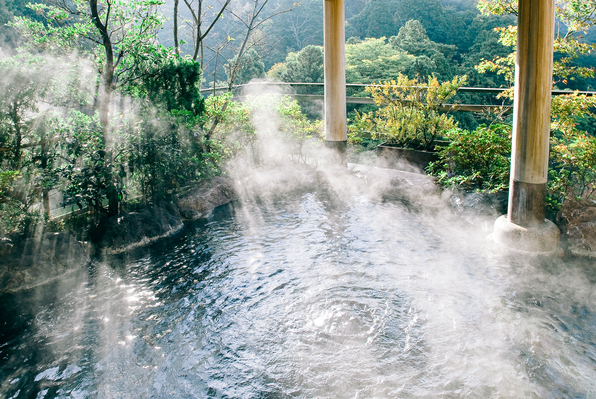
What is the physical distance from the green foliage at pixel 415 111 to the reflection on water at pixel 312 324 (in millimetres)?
3337

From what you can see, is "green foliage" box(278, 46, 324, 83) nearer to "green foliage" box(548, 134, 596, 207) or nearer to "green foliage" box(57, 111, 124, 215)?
"green foliage" box(57, 111, 124, 215)

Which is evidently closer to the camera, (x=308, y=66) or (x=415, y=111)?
(x=415, y=111)

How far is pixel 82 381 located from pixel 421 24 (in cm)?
3391

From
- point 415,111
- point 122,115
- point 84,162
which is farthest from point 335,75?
point 84,162

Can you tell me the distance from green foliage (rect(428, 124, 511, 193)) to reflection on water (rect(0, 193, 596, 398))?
45.0 inches

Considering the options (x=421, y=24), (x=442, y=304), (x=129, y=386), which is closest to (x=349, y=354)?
(x=442, y=304)

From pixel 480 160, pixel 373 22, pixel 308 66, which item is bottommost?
pixel 480 160

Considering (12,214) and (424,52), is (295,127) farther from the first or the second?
(424,52)

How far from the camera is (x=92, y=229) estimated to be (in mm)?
6844

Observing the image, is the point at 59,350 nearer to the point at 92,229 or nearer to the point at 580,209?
the point at 92,229

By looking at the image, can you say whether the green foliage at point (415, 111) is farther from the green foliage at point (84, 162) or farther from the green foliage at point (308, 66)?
the green foliage at point (308, 66)

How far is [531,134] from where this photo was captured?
5.61 m

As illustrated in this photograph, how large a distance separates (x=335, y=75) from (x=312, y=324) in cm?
619

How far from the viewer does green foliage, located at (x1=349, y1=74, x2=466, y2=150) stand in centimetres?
→ 902
